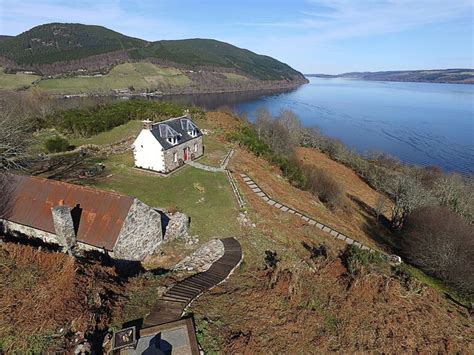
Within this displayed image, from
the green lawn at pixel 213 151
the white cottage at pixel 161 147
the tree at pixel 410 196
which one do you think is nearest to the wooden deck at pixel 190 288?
the white cottage at pixel 161 147

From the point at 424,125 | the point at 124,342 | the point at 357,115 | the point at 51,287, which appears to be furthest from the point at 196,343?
the point at 357,115

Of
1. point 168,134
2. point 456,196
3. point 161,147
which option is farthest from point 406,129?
point 161,147

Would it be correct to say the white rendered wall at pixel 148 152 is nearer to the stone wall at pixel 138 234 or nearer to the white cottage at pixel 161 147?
the white cottage at pixel 161 147

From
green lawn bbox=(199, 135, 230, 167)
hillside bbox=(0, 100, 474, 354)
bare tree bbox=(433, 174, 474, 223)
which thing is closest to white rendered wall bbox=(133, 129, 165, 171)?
hillside bbox=(0, 100, 474, 354)

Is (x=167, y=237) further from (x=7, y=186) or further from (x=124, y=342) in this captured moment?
(x=7, y=186)

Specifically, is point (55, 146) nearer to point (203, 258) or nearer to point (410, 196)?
point (203, 258)
